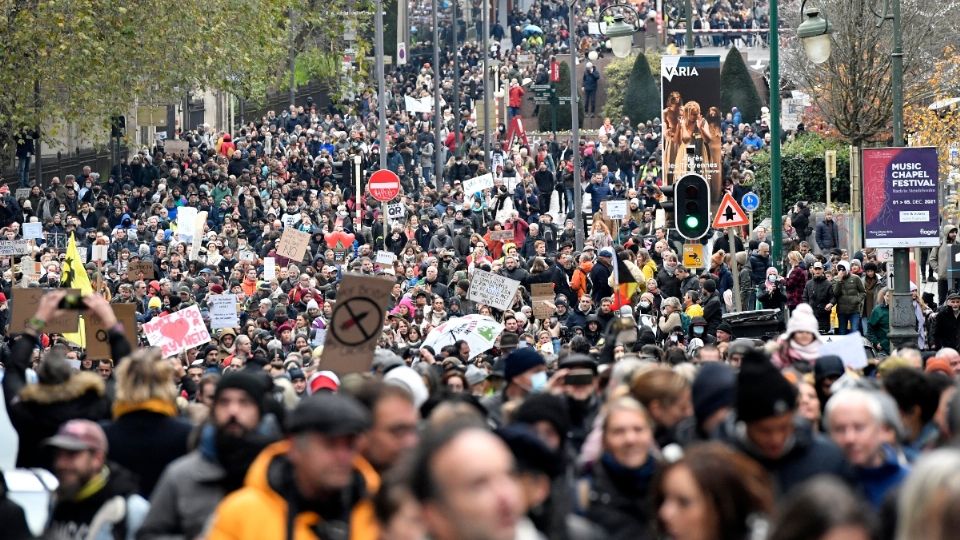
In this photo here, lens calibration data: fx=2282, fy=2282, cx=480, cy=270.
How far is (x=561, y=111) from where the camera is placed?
6569 centimetres

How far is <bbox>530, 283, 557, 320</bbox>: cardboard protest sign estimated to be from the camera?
83.5 ft

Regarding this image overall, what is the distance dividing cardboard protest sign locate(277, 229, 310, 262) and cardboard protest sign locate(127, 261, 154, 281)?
2.18m

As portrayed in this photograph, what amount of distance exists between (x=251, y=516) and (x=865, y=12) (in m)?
37.9

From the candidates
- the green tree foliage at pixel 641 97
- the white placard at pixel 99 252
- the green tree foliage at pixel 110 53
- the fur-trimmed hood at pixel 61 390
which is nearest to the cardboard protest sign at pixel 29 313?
the fur-trimmed hood at pixel 61 390

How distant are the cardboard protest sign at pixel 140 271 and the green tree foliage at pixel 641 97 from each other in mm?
33466

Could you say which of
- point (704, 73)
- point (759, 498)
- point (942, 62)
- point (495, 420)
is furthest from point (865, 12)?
point (759, 498)

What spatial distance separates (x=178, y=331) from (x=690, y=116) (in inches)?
568

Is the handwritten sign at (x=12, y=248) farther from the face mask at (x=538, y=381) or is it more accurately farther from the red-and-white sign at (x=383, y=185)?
the face mask at (x=538, y=381)

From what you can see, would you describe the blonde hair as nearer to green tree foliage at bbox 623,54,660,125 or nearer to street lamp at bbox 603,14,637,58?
street lamp at bbox 603,14,637,58

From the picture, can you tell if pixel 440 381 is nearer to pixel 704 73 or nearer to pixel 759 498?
pixel 759 498

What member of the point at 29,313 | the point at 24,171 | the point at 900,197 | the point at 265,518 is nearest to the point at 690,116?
the point at 900,197

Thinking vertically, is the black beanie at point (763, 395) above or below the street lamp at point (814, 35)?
below

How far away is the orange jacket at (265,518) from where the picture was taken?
6152 mm

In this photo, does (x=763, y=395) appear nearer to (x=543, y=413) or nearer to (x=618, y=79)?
(x=543, y=413)
